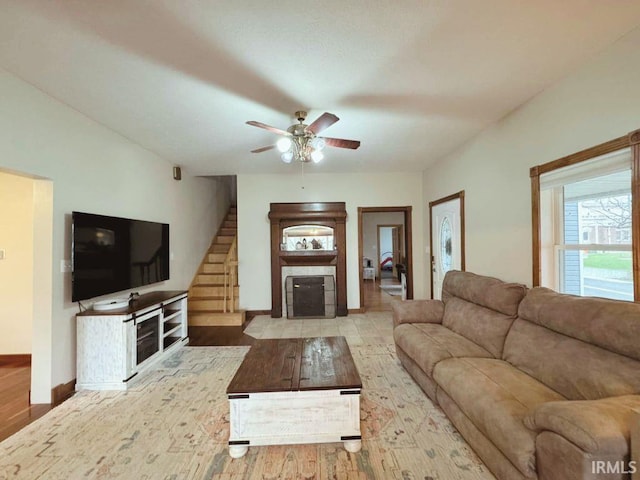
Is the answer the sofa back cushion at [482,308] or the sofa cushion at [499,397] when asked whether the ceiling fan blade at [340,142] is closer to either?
the sofa back cushion at [482,308]

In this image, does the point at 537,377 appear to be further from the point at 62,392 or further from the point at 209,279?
the point at 209,279

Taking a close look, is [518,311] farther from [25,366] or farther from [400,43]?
[25,366]

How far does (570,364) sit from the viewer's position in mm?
1683

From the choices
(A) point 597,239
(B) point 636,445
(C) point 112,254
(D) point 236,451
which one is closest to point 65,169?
(C) point 112,254

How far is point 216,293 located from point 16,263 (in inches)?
103

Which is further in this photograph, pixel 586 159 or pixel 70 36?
pixel 586 159

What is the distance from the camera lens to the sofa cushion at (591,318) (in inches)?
58.5

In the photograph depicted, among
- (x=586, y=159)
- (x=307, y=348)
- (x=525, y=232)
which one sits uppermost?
(x=586, y=159)

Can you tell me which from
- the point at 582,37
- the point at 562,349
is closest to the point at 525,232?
the point at 562,349

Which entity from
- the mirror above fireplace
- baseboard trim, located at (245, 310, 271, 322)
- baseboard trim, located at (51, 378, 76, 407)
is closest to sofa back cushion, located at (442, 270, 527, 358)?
the mirror above fireplace

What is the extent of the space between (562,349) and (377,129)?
102 inches

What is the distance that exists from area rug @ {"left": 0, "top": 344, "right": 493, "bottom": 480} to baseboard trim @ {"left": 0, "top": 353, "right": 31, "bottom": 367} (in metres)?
1.27

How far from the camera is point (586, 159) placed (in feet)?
6.97

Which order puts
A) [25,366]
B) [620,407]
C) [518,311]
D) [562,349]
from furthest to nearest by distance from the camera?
[25,366]
[518,311]
[562,349]
[620,407]
